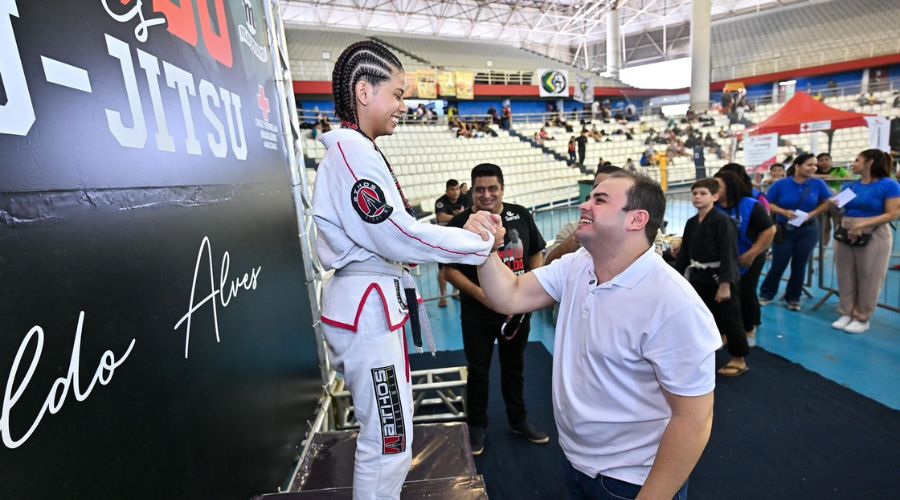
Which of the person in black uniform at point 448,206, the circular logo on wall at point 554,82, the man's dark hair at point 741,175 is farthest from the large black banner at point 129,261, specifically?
the circular logo on wall at point 554,82

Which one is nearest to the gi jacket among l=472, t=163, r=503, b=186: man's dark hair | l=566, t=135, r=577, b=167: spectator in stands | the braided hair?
the braided hair

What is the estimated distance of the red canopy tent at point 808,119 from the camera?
805 centimetres

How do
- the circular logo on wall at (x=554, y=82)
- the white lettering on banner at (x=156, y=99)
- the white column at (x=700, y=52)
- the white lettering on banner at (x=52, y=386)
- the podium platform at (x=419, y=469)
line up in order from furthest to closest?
the circular logo on wall at (x=554, y=82) → the white column at (x=700, y=52) → the podium platform at (x=419, y=469) → the white lettering on banner at (x=156, y=99) → the white lettering on banner at (x=52, y=386)

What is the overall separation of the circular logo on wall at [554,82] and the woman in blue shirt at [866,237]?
24.6m

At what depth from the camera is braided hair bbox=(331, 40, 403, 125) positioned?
1.61m

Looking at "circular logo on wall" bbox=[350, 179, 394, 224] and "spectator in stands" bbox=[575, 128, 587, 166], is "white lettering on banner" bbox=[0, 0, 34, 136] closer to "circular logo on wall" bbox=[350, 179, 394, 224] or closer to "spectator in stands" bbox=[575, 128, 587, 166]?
"circular logo on wall" bbox=[350, 179, 394, 224]

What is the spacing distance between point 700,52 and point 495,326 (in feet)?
82.2

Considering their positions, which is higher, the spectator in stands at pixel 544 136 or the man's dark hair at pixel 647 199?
the spectator in stands at pixel 544 136

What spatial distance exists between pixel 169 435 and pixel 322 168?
0.99 m

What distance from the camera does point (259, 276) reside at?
2383 mm

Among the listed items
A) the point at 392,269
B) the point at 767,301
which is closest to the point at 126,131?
the point at 392,269

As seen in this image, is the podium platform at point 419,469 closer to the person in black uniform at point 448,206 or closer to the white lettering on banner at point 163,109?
the white lettering on banner at point 163,109

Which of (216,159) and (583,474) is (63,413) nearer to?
(216,159)

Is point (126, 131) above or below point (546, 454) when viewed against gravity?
above
